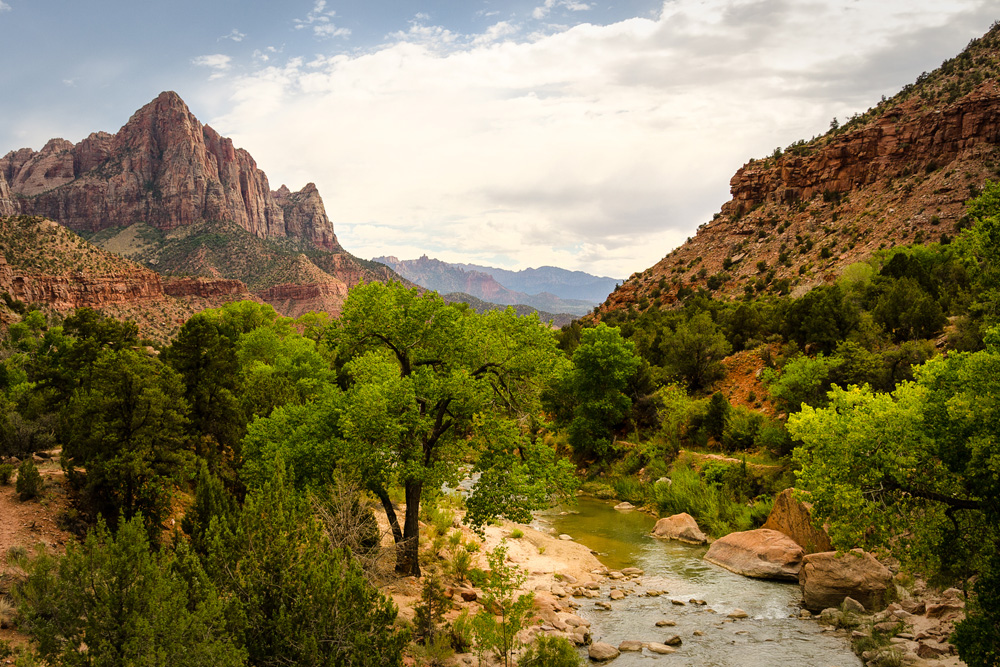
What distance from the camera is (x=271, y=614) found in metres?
9.81

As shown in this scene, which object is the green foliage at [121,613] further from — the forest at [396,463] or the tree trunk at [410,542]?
the tree trunk at [410,542]

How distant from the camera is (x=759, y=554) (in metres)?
22.2

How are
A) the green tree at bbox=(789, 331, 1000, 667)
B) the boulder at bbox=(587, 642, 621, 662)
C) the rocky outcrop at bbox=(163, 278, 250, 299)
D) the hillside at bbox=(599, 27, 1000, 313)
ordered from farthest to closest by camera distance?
the rocky outcrop at bbox=(163, 278, 250, 299) < the hillside at bbox=(599, 27, 1000, 313) < the boulder at bbox=(587, 642, 621, 662) < the green tree at bbox=(789, 331, 1000, 667)

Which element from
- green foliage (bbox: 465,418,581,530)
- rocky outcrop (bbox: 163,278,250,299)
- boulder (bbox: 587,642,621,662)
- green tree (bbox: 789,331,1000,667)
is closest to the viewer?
green tree (bbox: 789,331,1000,667)

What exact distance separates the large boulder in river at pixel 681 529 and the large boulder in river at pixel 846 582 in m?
8.42

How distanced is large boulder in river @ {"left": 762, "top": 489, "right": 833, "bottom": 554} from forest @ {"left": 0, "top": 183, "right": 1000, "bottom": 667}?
2577 mm

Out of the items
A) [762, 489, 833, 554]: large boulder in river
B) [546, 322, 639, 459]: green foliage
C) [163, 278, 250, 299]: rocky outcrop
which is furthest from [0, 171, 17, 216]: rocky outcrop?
[762, 489, 833, 554]: large boulder in river

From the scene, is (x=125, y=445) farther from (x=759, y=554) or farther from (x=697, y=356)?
(x=697, y=356)

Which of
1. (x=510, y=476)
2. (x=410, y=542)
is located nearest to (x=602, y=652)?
(x=510, y=476)

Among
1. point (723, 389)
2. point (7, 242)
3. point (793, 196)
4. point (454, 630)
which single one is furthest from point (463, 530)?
point (7, 242)

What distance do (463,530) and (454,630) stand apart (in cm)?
1185

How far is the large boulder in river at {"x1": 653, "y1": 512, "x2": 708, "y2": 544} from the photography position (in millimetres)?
26828

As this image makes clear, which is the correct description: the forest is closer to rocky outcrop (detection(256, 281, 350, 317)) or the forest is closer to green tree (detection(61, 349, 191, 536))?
green tree (detection(61, 349, 191, 536))

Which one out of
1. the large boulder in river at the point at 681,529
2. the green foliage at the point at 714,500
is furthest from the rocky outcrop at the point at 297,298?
the large boulder in river at the point at 681,529
